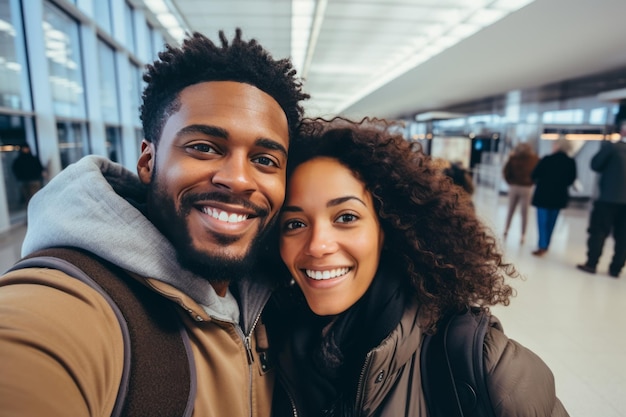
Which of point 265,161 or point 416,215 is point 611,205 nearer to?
point 416,215

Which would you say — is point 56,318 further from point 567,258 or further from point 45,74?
point 567,258

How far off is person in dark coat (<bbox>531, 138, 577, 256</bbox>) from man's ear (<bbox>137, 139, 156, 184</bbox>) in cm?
651

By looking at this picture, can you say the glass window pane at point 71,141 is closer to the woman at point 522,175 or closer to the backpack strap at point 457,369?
the backpack strap at point 457,369

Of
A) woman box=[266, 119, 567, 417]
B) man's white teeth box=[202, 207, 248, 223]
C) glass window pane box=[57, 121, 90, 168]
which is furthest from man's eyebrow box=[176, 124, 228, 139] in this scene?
glass window pane box=[57, 121, 90, 168]

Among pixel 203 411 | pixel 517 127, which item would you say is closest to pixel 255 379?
pixel 203 411

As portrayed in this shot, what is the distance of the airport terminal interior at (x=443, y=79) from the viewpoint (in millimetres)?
3764

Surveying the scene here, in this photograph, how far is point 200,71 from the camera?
1.17 meters

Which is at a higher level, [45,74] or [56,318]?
[45,74]

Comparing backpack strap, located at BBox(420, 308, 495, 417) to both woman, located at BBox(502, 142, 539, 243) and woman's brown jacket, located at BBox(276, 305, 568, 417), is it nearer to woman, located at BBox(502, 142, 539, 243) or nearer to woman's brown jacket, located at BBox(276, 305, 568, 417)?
woman's brown jacket, located at BBox(276, 305, 568, 417)

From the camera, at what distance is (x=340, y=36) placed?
8.60 m

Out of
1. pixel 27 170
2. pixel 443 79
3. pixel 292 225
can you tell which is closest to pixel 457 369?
pixel 292 225

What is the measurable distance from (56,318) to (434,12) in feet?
25.6

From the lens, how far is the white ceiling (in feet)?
19.4

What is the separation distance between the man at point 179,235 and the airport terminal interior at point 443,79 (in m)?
0.27
